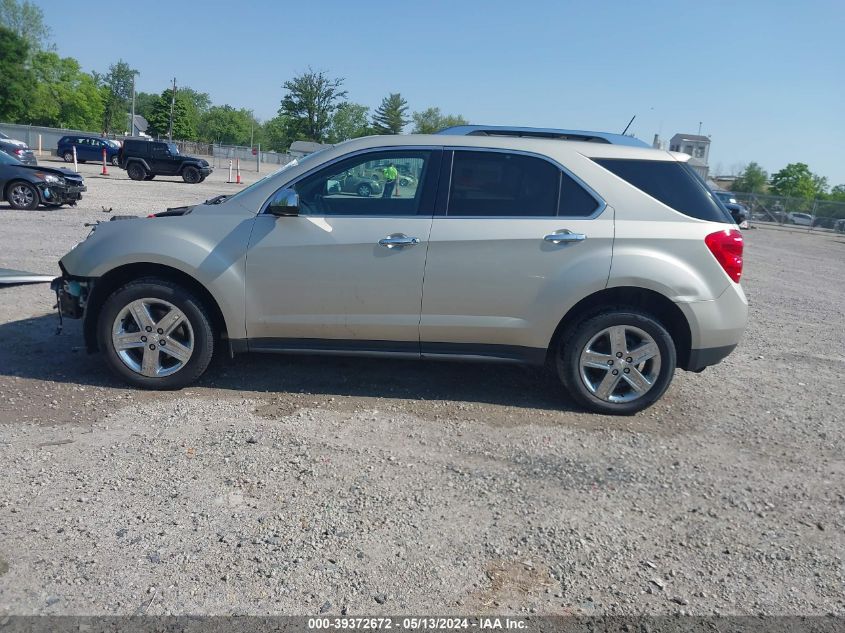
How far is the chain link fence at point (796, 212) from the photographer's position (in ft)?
134

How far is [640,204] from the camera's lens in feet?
15.4

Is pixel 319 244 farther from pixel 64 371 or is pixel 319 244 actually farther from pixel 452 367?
pixel 64 371

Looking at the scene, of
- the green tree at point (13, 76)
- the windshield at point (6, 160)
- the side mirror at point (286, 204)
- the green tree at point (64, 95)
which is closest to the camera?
the side mirror at point (286, 204)

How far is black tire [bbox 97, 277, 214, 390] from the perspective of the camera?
465cm

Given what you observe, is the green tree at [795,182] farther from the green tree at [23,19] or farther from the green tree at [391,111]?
the green tree at [23,19]

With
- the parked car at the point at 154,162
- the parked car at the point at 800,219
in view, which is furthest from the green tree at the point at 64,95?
the parked car at the point at 800,219

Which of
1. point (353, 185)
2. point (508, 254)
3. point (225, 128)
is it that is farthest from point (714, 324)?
point (225, 128)

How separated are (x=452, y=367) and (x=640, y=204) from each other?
78.1 inches

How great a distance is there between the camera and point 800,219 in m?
42.0

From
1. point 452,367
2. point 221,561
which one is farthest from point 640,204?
point 221,561

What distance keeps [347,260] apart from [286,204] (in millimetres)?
539

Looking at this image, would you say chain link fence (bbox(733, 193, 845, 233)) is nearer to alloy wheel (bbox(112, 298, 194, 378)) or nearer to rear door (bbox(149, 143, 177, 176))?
rear door (bbox(149, 143, 177, 176))

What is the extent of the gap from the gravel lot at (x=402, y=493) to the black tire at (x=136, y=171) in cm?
2464

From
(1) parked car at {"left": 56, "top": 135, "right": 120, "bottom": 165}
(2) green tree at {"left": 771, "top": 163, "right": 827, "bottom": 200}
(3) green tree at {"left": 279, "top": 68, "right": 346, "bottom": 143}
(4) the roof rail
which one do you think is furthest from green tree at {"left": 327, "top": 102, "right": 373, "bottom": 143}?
(4) the roof rail
